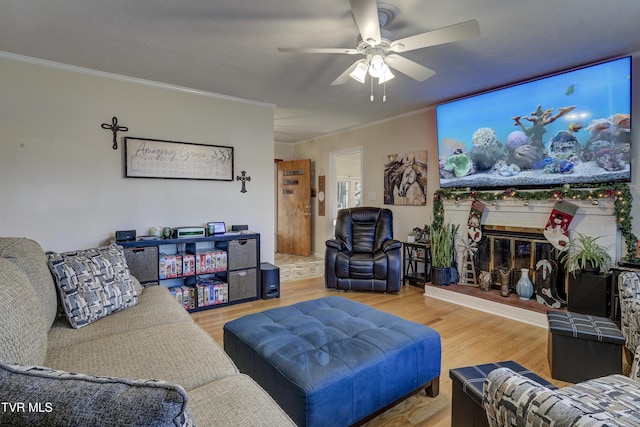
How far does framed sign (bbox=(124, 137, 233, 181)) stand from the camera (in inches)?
135

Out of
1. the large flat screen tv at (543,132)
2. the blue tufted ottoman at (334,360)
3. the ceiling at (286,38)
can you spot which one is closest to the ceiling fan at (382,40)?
the ceiling at (286,38)

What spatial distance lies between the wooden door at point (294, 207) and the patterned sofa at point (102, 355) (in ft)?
12.4

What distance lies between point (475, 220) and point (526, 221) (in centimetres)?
54

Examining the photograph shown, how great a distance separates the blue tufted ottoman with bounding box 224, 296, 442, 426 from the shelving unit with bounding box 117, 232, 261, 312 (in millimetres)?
1699

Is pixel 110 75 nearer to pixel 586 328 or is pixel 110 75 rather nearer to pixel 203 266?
pixel 203 266

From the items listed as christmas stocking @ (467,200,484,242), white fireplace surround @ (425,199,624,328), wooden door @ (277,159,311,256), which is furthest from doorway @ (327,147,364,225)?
christmas stocking @ (467,200,484,242)

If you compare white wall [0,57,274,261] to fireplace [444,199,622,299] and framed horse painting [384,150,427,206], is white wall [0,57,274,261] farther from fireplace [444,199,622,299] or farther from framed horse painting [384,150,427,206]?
fireplace [444,199,622,299]

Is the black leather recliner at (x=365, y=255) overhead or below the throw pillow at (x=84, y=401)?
below

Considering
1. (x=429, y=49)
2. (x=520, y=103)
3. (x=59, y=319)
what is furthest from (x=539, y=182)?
(x=59, y=319)

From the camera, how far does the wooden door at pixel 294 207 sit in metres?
6.12

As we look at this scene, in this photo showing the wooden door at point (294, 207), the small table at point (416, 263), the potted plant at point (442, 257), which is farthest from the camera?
the wooden door at point (294, 207)

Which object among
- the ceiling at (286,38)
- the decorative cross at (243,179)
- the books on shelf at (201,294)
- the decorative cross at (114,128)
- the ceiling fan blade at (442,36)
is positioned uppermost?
the ceiling at (286,38)

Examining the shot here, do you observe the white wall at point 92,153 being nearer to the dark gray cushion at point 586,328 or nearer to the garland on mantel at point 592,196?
the garland on mantel at point 592,196

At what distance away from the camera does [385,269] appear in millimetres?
4082
